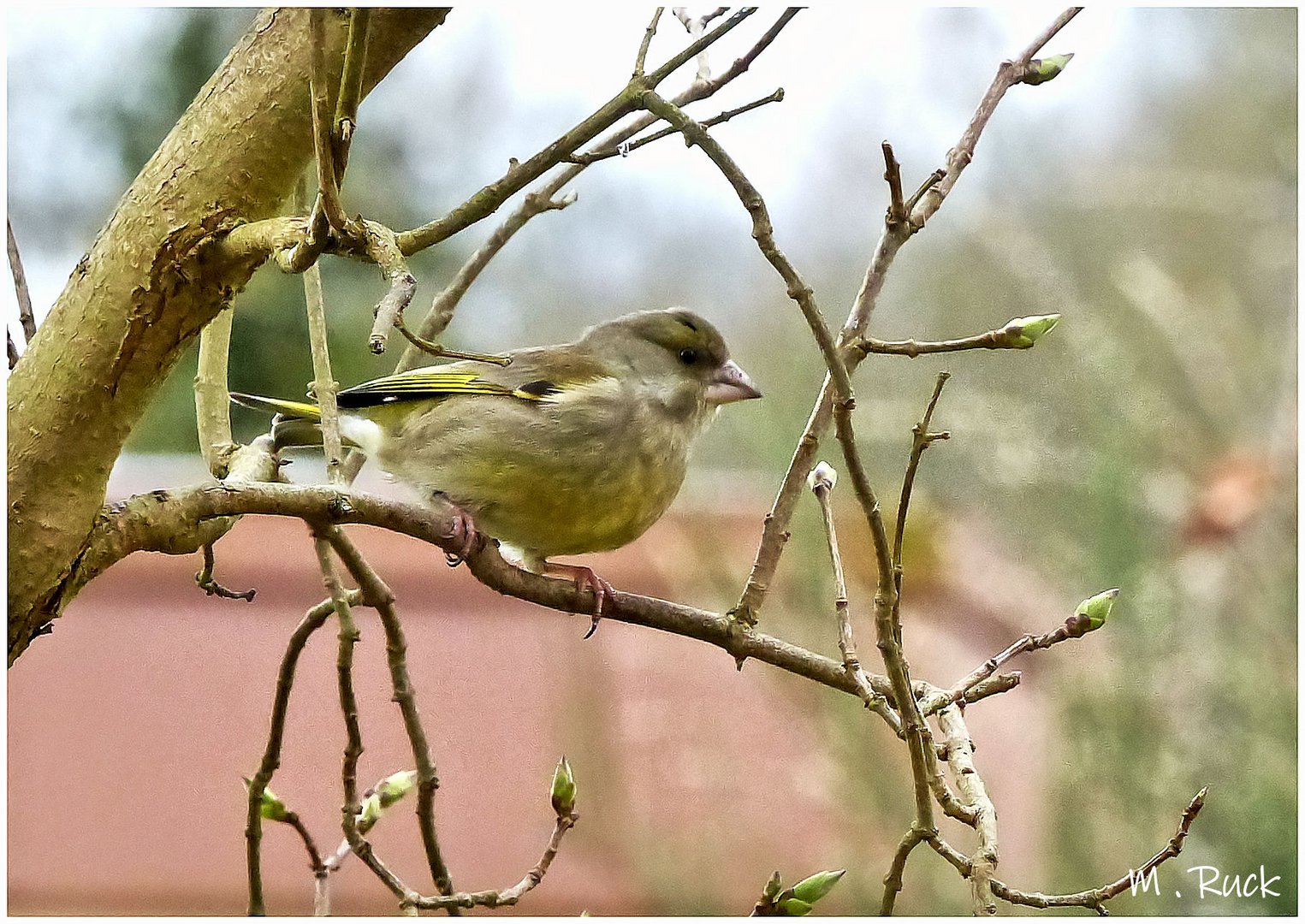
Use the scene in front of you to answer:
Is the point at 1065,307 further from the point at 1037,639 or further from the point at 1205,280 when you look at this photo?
the point at 1037,639

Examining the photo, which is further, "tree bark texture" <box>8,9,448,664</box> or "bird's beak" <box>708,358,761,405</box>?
"bird's beak" <box>708,358,761,405</box>

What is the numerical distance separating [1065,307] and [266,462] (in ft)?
3.91

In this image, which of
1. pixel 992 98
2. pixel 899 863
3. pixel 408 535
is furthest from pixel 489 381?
pixel 899 863

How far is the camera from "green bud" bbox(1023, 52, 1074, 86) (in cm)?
103

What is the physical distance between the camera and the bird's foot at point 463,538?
1090 millimetres

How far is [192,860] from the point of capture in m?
1.52

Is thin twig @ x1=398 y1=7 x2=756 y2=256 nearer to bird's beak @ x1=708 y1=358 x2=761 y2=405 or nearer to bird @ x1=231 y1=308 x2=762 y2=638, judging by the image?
bird @ x1=231 y1=308 x2=762 y2=638

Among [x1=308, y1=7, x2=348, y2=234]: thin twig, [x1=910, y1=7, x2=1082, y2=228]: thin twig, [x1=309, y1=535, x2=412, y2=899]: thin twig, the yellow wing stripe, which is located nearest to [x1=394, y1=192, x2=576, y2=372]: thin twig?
the yellow wing stripe

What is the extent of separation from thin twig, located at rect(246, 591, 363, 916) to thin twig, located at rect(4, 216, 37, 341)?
0.33 m

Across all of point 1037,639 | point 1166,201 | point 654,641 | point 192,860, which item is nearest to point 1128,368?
point 1166,201

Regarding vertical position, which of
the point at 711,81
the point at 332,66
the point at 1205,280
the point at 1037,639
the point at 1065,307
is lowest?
the point at 1037,639

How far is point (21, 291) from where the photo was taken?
1043 millimetres

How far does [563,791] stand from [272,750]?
0.83 ft

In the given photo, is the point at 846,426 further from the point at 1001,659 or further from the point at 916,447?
the point at 1001,659
